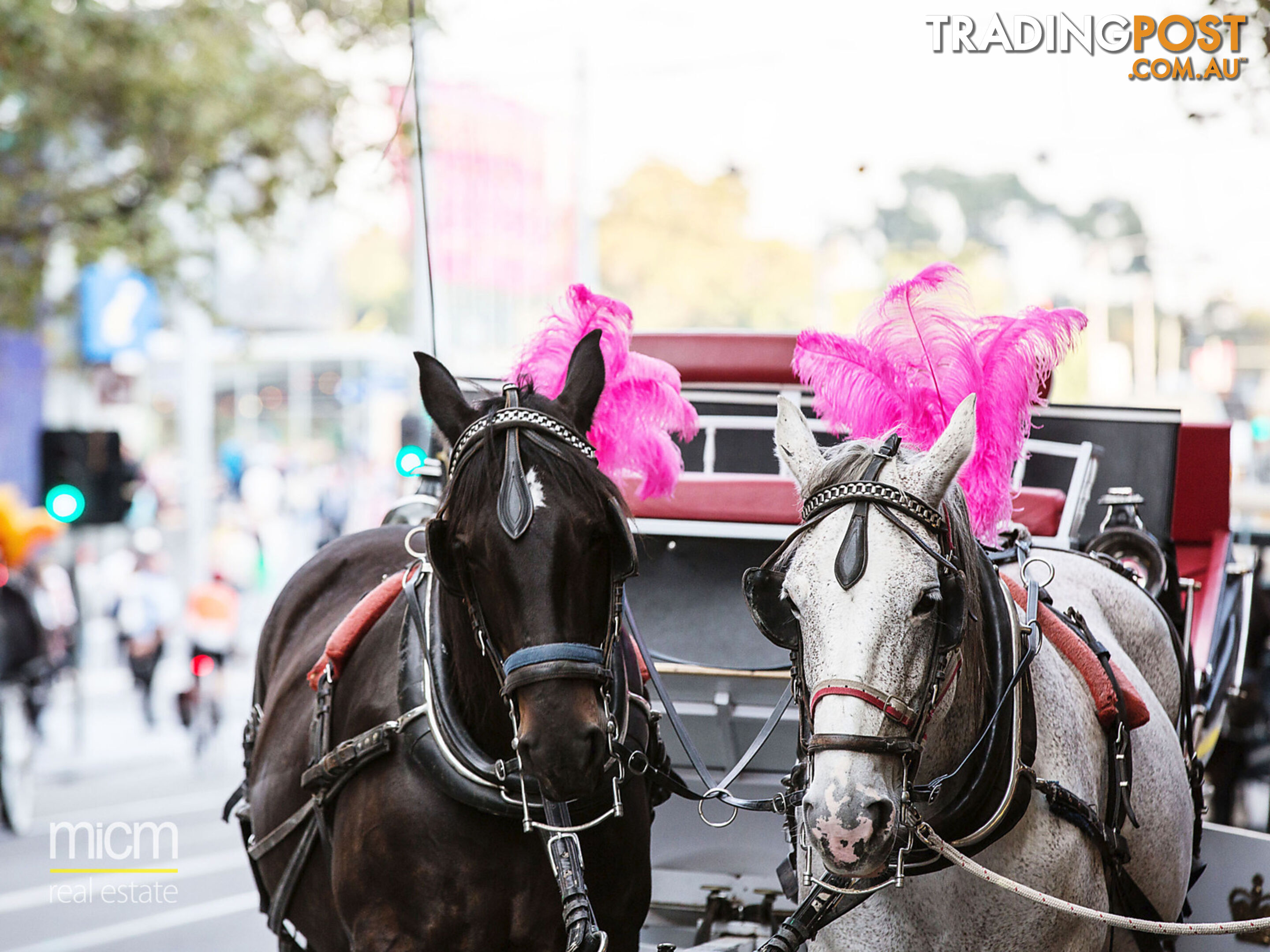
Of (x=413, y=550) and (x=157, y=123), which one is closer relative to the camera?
(x=413, y=550)

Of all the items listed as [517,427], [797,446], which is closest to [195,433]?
[517,427]

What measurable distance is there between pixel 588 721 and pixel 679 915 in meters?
Result: 1.78

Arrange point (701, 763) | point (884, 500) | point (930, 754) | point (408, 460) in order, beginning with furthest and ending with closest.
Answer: point (408, 460) < point (701, 763) < point (930, 754) < point (884, 500)

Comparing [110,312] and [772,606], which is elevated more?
[110,312]

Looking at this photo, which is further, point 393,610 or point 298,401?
point 298,401

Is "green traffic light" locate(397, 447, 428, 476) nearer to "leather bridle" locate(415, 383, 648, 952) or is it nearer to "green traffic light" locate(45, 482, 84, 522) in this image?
"leather bridle" locate(415, 383, 648, 952)

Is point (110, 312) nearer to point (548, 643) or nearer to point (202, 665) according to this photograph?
point (202, 665)

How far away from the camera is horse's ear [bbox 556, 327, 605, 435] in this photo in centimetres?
308

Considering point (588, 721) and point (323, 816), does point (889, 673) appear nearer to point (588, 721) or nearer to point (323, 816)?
point (588, 721)

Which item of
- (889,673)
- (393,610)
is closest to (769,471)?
(393,610)

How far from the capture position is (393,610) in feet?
11.6

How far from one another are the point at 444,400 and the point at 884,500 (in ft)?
3.62

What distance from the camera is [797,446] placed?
8.83ft

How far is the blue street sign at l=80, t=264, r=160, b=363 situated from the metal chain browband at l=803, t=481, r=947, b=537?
48.3ft
